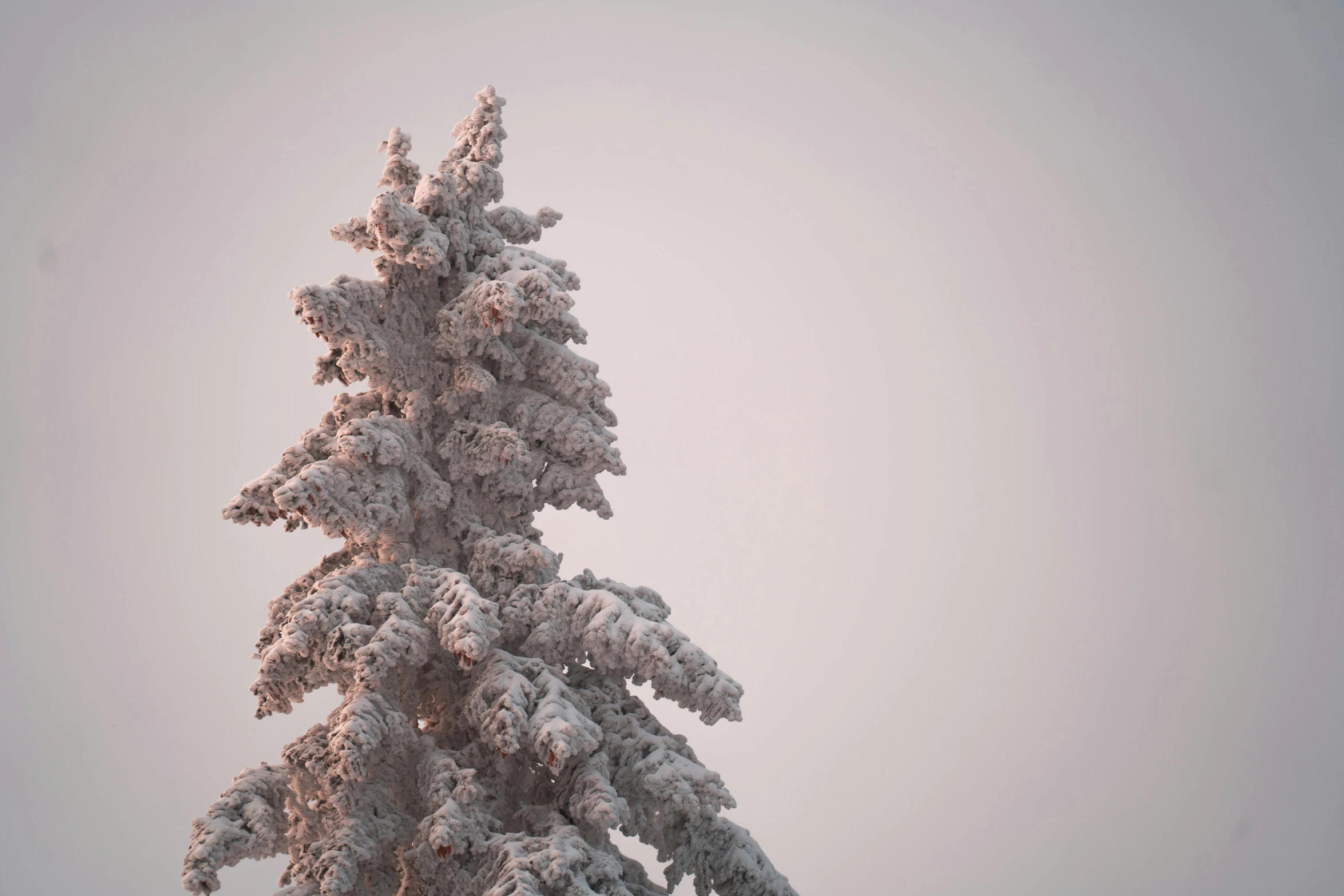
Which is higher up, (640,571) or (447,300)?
(640,571)

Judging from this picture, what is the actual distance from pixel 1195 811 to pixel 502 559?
46779 mm

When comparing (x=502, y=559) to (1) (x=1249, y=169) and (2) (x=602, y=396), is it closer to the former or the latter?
(2) (x=602, y=396)

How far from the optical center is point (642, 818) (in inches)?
291

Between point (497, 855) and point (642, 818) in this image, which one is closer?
point (497, 855)

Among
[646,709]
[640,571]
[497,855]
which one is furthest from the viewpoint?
[640,571]

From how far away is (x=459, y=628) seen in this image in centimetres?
658

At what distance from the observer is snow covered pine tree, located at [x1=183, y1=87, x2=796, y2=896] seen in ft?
21.5

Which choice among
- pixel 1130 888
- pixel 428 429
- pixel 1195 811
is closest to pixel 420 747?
pixel 428 429

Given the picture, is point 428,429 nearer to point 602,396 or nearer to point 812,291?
point 602,396

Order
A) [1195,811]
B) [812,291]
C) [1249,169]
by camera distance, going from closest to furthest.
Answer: [1195,811]
[1249,169]
[812,291]

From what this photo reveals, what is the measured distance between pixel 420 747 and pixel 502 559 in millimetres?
1416

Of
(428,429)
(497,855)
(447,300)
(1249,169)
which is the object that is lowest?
(497,855)

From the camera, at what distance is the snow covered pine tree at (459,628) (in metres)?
6.57

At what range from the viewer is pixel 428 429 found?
812 centimetres
